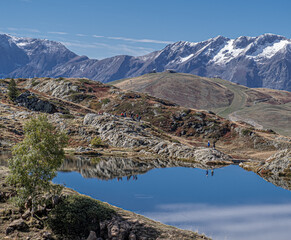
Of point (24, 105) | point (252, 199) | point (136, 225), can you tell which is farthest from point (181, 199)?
point (24, 105)

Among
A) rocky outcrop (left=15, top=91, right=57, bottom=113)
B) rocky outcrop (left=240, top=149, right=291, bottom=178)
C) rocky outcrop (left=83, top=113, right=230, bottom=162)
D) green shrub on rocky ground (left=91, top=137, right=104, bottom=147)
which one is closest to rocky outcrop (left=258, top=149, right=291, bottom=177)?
rocky outcrop (left=240, top=149, right=291, bottom=178)

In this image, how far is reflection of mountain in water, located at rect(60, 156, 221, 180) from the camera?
202 ft

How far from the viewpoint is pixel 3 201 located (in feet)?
96.2

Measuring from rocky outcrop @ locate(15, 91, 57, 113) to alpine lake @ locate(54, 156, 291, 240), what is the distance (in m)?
61.5

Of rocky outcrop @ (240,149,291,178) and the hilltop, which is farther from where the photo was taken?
the hilltop

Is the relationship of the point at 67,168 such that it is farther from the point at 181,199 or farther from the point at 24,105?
the point at 24,105

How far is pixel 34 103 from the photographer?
426ft

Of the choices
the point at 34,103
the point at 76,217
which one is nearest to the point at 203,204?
the point at 76,217

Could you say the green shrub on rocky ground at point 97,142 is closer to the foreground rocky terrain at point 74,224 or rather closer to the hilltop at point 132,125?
the hilltop at point 132,125

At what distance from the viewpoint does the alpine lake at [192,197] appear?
35.1 metres

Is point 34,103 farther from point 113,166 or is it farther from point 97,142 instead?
point 113,166

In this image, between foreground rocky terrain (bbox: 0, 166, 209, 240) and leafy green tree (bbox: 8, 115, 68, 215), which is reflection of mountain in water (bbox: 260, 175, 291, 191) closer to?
foreground rocky terrain (bbox: 0, 166, 209, 240)

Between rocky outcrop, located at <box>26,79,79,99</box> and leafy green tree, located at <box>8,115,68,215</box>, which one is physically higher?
leafy green tree, located at <box>8,115,68,215</box>

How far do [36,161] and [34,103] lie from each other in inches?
4315
